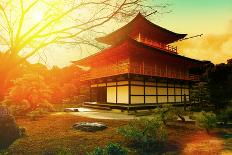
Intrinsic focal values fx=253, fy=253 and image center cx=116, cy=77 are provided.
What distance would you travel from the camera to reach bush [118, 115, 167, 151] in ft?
34.4

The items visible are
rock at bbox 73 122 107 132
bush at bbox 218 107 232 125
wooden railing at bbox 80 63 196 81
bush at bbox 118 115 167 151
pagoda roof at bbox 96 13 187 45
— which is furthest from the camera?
pagoda roof at bbox 96 13 187 45

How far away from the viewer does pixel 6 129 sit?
9.90m

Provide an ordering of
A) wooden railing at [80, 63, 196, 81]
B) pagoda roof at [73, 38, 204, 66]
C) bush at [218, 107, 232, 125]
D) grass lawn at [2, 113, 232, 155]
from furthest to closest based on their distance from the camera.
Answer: wooden railing at [80, 63, 196, 81], pagoda roof at [73, 38, 204, 66], bush at [218, 107, 232, 125], grass lawn at [2, 113, 232, 155]

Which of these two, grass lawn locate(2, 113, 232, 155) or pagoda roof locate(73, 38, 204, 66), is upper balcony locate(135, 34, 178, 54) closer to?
pagoda roof locate(73, 38, 204, 66)

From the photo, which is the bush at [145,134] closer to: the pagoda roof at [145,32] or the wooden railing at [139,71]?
the wooden railing at [139,71]

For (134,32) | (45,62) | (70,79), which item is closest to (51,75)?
(70,79)

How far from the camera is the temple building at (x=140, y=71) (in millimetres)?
23828

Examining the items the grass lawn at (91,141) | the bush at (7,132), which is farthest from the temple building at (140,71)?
the bush at (7,132)

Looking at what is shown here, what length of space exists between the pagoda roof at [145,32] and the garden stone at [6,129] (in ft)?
61.8

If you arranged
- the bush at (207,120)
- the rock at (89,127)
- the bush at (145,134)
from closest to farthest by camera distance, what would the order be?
1. the bush at (145,134)
2. the rock at (89,127)
3. the bush at (207,120)

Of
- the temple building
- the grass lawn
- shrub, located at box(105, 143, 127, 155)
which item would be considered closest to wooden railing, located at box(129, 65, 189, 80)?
the temple building

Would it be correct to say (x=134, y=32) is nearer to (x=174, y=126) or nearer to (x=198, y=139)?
(x=174, y=126)

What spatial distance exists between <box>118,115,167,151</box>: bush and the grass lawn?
409mm

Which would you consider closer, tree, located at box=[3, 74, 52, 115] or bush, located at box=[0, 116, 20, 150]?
bush, located at box=[0, 116, 20, 150]
